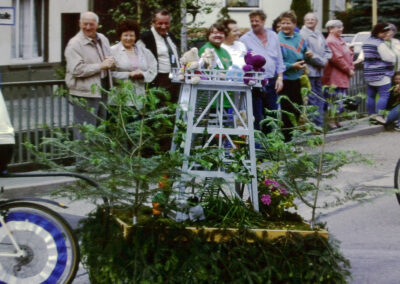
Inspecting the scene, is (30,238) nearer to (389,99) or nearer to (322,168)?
(322,168)

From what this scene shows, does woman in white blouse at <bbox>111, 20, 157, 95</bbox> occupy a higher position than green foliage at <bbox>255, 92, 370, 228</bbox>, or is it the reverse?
woman in white blouse at <bbox>111, 20, 157, 95</bbox>

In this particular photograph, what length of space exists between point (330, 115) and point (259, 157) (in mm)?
675

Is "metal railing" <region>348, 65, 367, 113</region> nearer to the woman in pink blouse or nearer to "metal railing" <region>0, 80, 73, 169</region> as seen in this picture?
the woman in pink blouse

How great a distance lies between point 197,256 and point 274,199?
0.90 metres

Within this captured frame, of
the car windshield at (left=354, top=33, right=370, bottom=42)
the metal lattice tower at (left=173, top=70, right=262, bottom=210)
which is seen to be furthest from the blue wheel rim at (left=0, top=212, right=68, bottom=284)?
the car windshield at (left=354, top=33, right=370, bottom=42)

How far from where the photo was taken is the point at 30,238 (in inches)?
216

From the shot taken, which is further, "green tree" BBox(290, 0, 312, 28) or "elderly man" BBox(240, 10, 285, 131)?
"green tree" BBox(290, 0, 312, 28)

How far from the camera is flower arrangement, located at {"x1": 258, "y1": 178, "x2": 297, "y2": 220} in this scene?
603cm

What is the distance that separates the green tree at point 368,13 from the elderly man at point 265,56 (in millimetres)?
23278

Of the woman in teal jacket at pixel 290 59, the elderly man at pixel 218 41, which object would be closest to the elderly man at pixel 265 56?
the woman in teal jacket at pixel 290 59

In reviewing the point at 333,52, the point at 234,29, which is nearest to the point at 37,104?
the point at 234,29

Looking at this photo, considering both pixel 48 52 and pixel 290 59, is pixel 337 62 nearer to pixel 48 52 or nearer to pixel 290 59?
pixel 290 59

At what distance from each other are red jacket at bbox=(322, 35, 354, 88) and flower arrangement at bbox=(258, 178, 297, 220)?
383 inches

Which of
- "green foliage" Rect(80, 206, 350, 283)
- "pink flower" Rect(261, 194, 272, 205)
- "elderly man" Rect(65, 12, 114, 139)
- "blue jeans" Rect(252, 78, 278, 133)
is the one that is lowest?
"green foliage" Rect(80, 206, 350, 283)
